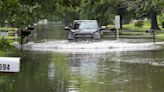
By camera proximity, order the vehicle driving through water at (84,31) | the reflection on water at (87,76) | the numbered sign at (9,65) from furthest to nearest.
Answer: the vehicle driving through water at (84,31) → the reflection on water at (87,76) → the numbered sign at (9,65)

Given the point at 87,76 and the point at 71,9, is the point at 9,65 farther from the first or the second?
the point at 71,9

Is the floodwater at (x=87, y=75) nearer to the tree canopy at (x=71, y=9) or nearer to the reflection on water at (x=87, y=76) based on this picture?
the reflection on water at (x=87, y=76)

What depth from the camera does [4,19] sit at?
1318cm

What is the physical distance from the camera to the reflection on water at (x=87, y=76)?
1190 cm

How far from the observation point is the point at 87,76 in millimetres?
14133

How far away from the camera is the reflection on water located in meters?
11.9

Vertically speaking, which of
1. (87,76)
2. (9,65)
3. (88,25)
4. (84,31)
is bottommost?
(87,76)

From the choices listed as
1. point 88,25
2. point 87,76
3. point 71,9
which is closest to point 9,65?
point 87,76

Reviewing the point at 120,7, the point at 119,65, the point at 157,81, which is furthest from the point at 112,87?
the point at 120,7

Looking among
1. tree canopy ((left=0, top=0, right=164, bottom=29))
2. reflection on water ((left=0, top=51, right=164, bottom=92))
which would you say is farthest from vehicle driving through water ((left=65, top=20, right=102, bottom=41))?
reflection on water ((left=0, top=51, right=164, bottom=92))

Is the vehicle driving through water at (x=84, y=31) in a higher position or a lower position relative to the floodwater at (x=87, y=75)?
higher

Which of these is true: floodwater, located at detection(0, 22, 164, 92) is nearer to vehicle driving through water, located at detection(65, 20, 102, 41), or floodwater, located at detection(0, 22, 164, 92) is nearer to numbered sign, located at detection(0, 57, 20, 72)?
numbered sign, located at detection(0, 57, 20, 72)

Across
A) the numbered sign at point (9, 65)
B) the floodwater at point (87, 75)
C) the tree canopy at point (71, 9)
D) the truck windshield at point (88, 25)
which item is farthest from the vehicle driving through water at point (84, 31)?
the numbered sign at point (9, 65)

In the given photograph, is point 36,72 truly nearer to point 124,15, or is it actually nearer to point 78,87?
point 78,87
